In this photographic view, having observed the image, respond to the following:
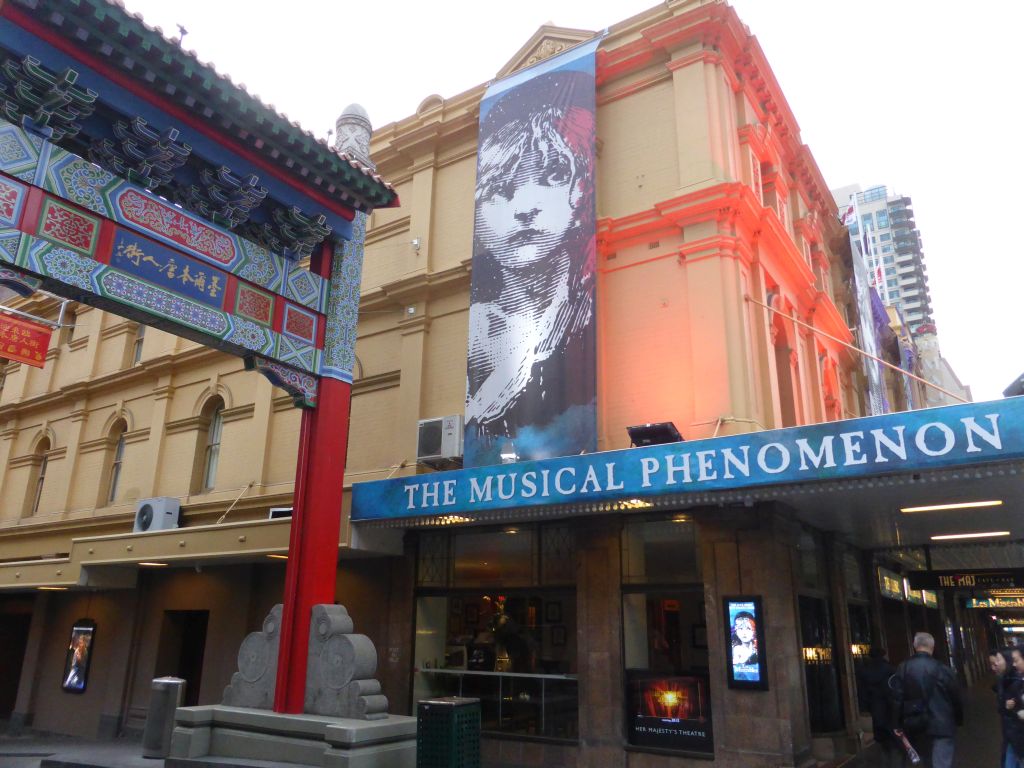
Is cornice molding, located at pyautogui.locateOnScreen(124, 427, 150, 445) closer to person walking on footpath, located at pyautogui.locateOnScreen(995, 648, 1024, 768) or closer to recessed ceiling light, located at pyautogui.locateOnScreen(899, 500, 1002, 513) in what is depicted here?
recessed ceiling light, located at pyautogui.locateOnScreen(899, 500, 1002, 513)

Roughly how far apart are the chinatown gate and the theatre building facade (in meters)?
2.78

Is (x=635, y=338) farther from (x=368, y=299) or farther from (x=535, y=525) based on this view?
(x=368, y=299)

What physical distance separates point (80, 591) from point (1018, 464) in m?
21.3

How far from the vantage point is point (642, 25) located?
1620 centimetres

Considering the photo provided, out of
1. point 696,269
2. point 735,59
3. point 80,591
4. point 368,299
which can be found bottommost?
point 80,591

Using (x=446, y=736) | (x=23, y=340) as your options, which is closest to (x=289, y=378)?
(x=446, y=736)

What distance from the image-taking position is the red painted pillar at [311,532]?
10188mm

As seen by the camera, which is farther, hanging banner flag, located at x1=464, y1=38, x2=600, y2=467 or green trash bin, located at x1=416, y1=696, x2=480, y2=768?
hanging banner flag, located at x1=464, y1=38, x2=600, y2=467

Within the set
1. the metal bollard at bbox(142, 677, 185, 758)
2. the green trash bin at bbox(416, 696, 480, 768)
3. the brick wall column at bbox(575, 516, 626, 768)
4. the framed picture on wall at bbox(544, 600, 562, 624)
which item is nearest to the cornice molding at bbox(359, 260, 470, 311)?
the brick wall column at bbox(575, 516, 626, 768)

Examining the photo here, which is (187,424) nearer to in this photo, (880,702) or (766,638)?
(766,638)

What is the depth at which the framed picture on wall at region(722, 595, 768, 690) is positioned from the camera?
36.0 ft

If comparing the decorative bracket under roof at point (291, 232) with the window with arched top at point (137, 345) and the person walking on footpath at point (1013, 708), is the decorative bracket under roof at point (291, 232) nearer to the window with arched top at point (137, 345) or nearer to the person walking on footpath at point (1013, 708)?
the person walking on footpath at point (1013, 708)

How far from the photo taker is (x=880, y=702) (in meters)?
9.76

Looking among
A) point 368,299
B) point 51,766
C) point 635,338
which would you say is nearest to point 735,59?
point 635,338
